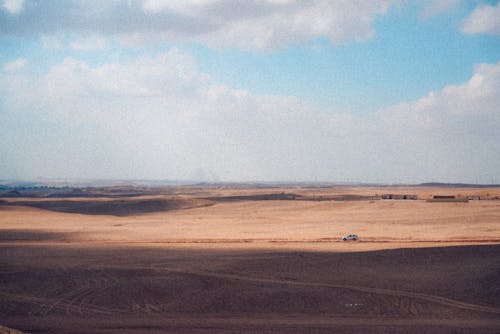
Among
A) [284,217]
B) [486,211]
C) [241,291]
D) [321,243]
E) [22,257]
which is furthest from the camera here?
[284,217]

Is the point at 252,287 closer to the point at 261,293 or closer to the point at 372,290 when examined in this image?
the point at 261,293

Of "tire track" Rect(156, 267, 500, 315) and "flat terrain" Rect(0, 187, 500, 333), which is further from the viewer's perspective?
"tire track" Rect(156, 267, 500, 315)

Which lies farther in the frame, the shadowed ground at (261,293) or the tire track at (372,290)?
the tire track at (372,290)

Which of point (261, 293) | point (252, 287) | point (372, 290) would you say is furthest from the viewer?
point (252, 287)

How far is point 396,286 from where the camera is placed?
52.4 ft

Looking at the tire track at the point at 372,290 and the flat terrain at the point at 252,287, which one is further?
the tire track at the point at 372,290

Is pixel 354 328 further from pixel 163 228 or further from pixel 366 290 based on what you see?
pixel 163 228

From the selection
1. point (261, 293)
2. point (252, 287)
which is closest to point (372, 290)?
point (261, 293)

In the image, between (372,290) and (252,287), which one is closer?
(372,290)

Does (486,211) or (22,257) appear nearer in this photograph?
(22,257)

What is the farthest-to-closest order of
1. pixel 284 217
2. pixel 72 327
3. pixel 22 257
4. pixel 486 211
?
pixel 284 217 < pixel 486 211 < pixel 22 257 < pixel 72 327

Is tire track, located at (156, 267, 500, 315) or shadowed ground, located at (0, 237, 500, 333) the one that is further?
tire track, located at (156, 267, 500, 315)

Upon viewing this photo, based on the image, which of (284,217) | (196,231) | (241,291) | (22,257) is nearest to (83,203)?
(284,217)

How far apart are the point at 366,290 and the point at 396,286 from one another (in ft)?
4.06
